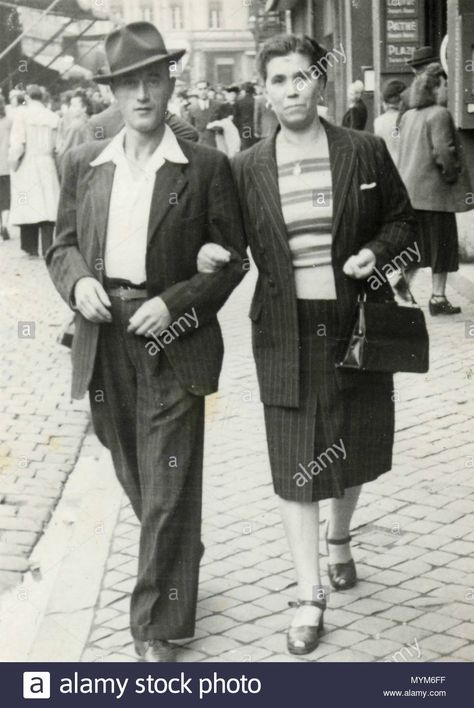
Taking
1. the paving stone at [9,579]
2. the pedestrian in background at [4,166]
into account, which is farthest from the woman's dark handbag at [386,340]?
the pedestrian in background at [4,166]

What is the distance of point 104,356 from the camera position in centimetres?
412

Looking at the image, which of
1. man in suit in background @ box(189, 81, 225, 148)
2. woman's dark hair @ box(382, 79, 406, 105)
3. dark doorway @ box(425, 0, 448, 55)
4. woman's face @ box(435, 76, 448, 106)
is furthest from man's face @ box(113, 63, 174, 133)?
man in suit in background @ box(189, 81, 225, 148)

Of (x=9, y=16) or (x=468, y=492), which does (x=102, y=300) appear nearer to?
(x=468, y=492)

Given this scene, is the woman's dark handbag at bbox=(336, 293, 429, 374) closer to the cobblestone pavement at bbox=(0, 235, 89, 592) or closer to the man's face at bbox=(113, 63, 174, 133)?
the man's face at bbox=(113, 63, 174, 133)

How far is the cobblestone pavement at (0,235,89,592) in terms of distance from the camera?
566 centimetres

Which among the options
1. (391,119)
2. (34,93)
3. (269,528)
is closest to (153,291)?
(269,528)

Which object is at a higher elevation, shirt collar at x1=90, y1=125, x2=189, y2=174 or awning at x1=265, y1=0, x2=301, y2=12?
awning at x1=265, y1=0, x2=301, y2=12

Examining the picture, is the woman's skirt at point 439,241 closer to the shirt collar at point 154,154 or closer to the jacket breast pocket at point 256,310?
the jacket breast pocket at point 256,310

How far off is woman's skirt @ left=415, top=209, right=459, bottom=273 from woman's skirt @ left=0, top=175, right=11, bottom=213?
8447 millimetres

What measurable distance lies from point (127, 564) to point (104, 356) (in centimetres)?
121

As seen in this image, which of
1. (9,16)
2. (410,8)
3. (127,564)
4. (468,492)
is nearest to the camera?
(127,564)

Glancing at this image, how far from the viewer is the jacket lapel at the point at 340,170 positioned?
4.11 metres

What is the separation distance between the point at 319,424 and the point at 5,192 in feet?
44.9
